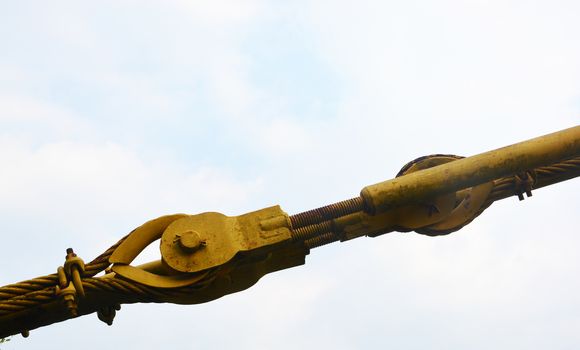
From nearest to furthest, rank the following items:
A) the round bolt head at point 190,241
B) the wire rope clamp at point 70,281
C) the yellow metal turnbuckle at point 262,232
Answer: the wire rope clamp at point 70,281 < the yellow metal turnbuckle at point 262,232 < the round bolt head at point 190,241

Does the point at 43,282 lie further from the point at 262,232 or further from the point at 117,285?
the point at 262,232

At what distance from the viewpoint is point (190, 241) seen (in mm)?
3961

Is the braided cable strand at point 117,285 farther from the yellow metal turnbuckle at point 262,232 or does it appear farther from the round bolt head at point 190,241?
the round bolt head at point 190,241

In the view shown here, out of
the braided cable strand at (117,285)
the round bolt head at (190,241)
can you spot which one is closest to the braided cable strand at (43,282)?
the braided cable strand at (117,285)

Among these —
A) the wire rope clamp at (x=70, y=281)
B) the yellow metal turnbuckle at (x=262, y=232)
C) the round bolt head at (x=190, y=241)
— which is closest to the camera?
the wire rope clamp at (x=70, y=281)

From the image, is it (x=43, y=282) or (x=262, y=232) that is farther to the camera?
(x=262, y=232)

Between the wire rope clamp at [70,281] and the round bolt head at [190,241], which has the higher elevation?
the round bolt head at [190,241]

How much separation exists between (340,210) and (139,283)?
4.00ft

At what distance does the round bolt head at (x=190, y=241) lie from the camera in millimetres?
3947

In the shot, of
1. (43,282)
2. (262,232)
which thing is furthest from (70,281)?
(262,232)

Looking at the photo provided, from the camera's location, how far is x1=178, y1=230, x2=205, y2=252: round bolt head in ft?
13.0

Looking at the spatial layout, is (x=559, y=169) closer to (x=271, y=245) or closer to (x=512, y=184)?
(x=512, y=184)

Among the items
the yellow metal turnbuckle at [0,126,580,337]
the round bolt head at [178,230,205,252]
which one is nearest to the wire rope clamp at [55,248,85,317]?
the yellow metal turnbuckle at [0,126,580,337]

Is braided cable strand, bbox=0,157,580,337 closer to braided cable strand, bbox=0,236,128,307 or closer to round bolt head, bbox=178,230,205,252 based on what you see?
braided cable strand, bbox=0,236,128,307
